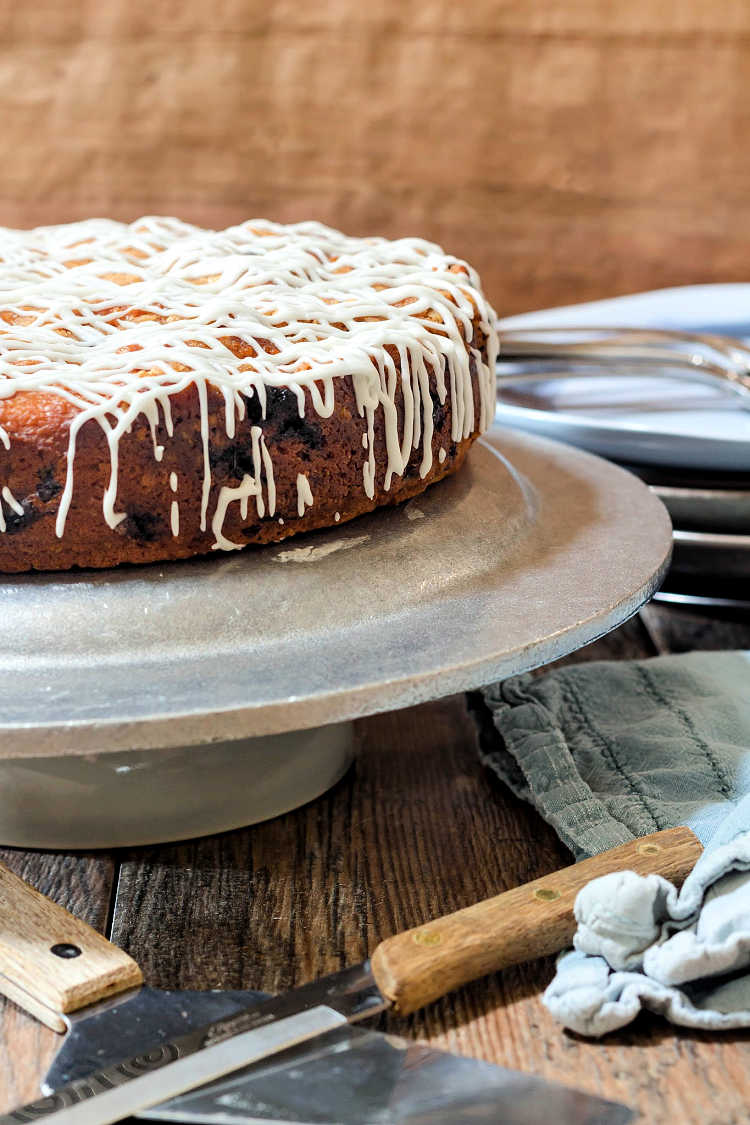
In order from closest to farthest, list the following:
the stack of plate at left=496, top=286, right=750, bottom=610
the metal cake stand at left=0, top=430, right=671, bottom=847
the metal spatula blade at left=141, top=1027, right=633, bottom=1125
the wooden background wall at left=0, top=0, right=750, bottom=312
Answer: the metal spatula blade at left=141, top=1027, right=633, bottom=1125 → the metal cake stand at left=0, top=430, right=671, bottom=847 → the stack of plate at left=496, top=286, right=750, bottom=610 → the wooden background wall at left=0, top=0, right=750, bottom=312

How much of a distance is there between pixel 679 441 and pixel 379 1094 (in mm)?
655

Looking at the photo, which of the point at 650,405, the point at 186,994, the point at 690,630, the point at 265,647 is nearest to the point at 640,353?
the point at 650,405

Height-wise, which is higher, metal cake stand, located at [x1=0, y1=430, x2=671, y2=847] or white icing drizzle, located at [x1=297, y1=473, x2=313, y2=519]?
white icing drizzle, located at [x1=297, y1=473, x2=313, y2=519]

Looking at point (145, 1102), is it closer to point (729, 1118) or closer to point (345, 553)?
point (729, 1118)

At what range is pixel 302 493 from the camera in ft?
2.47

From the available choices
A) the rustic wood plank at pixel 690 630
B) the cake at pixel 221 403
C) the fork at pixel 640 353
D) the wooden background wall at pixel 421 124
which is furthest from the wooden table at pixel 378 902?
the wooden background wall at pixel 421 124

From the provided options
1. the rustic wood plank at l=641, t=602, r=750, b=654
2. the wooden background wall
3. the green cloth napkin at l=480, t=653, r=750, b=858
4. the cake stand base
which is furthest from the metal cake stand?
the wooden background wall

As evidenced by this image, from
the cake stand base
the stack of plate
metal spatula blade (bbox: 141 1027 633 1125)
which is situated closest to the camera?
metal spatula blade (bbox: 141 1027 633 1125)

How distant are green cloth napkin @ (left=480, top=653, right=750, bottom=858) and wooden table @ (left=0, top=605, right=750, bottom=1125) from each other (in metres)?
0.03

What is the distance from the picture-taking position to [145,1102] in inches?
20.2

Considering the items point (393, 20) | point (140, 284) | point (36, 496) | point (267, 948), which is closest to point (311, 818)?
point (267, 948)

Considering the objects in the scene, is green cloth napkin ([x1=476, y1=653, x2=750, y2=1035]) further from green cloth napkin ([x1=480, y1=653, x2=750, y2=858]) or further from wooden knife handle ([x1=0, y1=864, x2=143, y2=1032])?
wooden knife handle ([x1=0, y1=864, x2=143, y2=1032])

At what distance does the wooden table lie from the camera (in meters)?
0.56

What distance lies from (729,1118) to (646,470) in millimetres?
641
